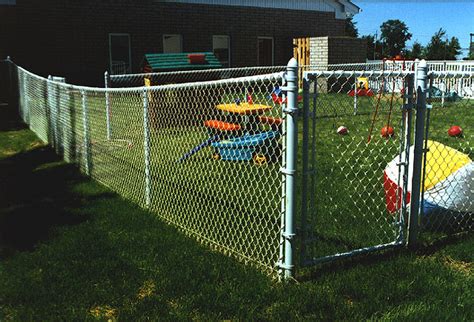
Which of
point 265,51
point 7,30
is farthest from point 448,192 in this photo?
point 265,51

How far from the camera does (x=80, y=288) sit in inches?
139

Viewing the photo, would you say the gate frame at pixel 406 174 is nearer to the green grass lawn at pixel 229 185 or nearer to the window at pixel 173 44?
the green grass lawn at pixel 229 185

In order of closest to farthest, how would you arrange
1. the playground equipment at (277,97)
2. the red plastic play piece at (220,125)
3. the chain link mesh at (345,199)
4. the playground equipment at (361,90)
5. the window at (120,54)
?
the playground equipment at (277,97) < the chain link mesh at (345,199) < the red plastic play piece at (220,125) < the playground equipment at (361,90) < the window at (120,54)

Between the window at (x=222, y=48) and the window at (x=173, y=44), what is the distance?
5.51 ft

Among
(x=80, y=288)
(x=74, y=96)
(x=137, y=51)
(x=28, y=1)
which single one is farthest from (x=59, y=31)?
(x=80, y=288)

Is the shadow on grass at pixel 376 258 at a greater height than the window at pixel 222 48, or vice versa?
the window at pixel 222 48

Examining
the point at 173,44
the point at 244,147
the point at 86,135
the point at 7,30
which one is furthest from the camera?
the point at 173,44

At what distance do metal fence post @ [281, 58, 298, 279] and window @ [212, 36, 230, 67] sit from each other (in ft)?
56.1

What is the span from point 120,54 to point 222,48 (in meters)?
4.28

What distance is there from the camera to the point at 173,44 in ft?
61.9

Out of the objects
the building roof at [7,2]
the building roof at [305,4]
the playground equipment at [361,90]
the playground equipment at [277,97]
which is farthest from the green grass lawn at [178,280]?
the building roof at [305,4]

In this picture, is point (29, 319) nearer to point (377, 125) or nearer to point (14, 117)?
point (377, 125)

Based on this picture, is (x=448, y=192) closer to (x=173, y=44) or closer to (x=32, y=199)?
(x=32, y=199)

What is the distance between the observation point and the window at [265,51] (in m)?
21.2
